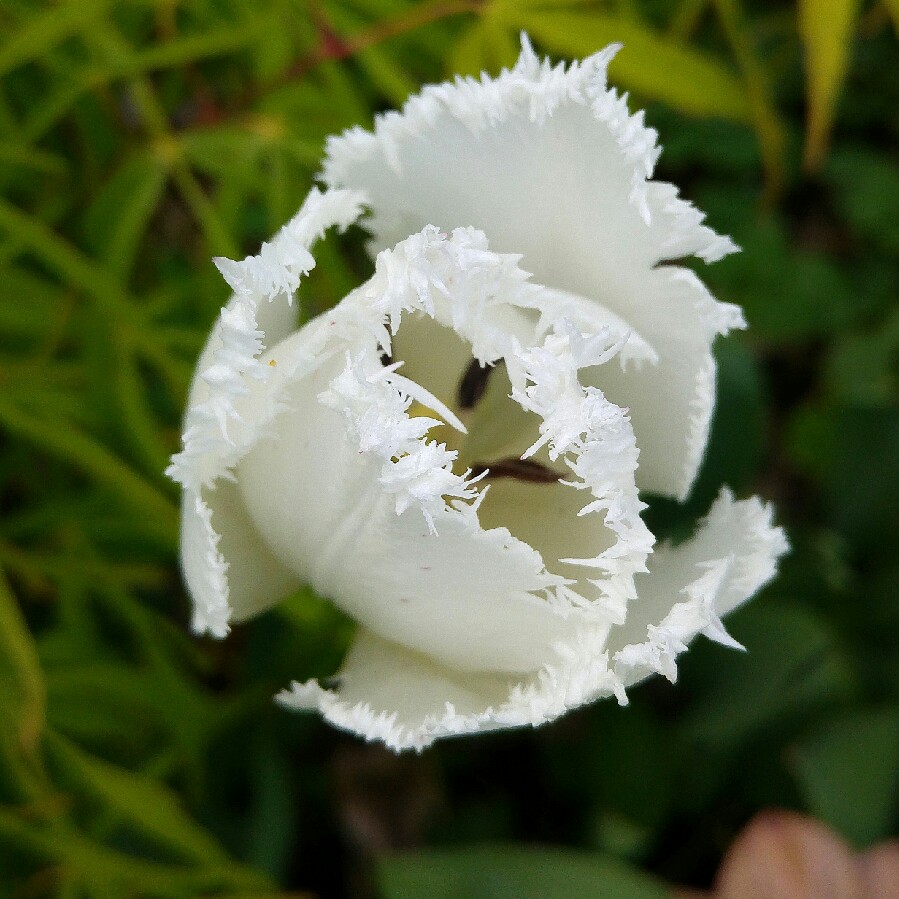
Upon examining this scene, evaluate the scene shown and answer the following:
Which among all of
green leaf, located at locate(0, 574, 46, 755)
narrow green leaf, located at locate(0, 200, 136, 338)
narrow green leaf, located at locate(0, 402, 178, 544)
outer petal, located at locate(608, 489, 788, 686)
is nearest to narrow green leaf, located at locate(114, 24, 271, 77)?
narrow green leaf, located at locate(0, 200, 136, 338)

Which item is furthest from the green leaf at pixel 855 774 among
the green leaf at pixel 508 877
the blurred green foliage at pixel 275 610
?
the green leaf at pixel 508 877

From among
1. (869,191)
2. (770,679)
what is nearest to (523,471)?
(770,679)

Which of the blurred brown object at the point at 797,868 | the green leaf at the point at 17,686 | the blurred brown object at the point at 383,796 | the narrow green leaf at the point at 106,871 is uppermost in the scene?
A: the blurred brown object at the point at 797,868

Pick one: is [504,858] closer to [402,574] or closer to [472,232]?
[402,574]

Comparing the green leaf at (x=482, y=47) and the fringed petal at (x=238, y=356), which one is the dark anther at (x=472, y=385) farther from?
the green leaf at (x=482, y=47)

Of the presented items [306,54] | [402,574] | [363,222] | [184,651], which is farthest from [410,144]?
[184,651]

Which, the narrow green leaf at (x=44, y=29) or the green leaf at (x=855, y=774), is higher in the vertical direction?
the narrow green leaf at (x=44, y=29)
